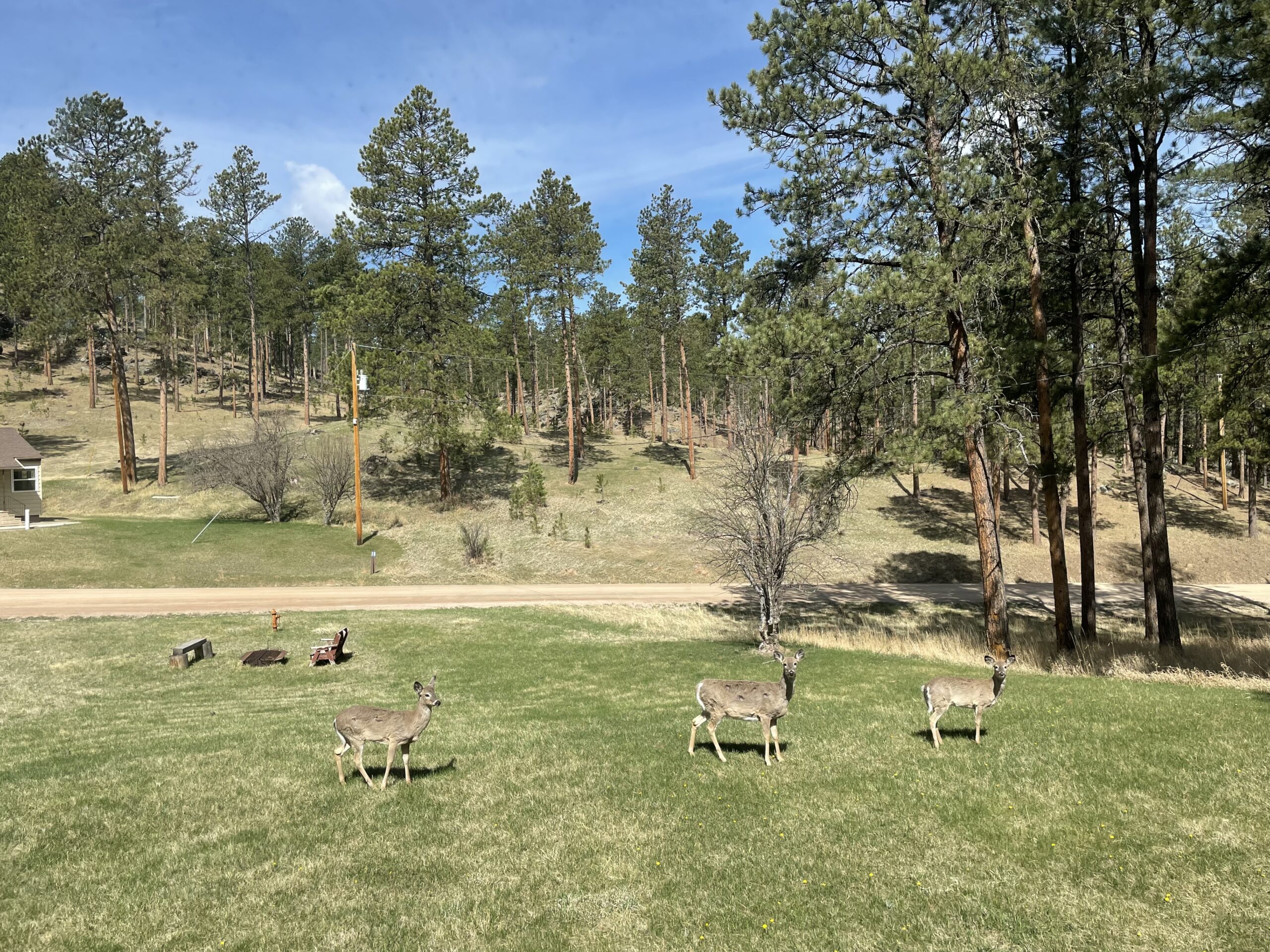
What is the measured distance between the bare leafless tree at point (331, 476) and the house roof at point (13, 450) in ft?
46.8

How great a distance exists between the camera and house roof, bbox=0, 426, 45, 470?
37344mm

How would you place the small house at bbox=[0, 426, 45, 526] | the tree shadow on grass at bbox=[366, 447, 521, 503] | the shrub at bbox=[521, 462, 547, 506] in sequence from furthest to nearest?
the tree shadow on grass at bbox=[366, 447, 521, 503], the shrub at bbox=[521, 462, 547, 506], the small house at bbox=[0, 426, 45, 526]

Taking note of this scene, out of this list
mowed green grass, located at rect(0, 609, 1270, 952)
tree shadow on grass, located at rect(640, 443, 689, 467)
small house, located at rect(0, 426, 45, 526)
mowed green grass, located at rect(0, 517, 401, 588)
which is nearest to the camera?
mowed green grass, located at rect(0, 609, 1270, 952)

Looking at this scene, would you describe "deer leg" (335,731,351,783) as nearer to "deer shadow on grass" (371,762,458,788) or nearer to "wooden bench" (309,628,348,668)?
"deer shadow on grass" (371,762,458,788)

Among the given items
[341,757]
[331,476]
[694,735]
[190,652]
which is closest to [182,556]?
[331,476]

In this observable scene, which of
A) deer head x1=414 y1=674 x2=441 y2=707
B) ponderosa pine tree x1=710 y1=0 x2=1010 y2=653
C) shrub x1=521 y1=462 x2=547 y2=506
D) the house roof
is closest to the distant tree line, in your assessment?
ponderosa pine tree x1=710 y1=0 x2=1010 y2=653

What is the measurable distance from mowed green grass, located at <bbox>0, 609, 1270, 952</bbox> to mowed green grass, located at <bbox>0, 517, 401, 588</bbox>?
18.2 metres

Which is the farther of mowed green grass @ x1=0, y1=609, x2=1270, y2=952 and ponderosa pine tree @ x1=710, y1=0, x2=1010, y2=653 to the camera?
ponderosa pine tree @ x1=710, y1=0, x2=1010, y2=653

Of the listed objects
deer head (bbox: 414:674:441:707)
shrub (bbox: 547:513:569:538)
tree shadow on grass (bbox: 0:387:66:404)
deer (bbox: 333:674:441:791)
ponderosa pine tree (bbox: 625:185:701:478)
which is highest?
ponderosa pine tree (bbox: 625:185:701:478)

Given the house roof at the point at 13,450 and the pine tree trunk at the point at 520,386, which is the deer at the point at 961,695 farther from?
the pine tree trunk at the point at 520,386

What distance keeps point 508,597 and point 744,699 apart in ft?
66.8

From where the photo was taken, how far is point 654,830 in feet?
22.7

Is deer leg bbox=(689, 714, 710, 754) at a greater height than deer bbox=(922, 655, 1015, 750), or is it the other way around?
deer bbox=(922, 655, 1015, 750)

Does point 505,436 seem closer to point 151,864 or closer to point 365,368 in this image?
point 365,368
